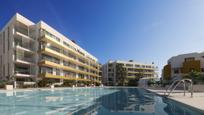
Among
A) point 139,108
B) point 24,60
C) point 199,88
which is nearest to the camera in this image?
point 139,108

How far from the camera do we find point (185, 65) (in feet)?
158

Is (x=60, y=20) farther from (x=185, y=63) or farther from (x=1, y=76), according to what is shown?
(x=185, y=63)

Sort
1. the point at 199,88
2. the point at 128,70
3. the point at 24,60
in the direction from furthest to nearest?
the point at 128,70 < the point at 24,60 < the point at 199,88

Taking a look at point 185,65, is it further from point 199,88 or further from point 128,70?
point 128,70

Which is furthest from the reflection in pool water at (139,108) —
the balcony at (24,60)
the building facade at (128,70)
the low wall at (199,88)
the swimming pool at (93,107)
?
the building facade at (128,70)

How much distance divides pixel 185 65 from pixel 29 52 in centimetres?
3339

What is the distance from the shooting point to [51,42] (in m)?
49.1

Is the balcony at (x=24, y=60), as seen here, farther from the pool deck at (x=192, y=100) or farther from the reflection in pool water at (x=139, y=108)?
the pool deck at (x=192, y=100)

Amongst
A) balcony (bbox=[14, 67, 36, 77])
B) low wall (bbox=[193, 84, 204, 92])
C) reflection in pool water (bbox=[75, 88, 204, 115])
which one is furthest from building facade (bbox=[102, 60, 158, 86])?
reflection in pool water (bbox=[75, 88, 204, 115])

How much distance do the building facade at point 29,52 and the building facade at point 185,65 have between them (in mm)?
26747

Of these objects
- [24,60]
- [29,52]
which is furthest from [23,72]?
[29,52]

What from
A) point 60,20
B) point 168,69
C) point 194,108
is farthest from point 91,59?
point 194,108

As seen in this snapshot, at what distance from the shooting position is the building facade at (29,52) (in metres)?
39.9

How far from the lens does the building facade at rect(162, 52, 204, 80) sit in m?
46.3
